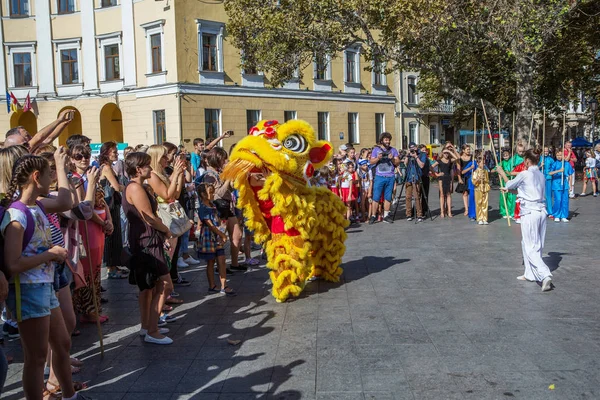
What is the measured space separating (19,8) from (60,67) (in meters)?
3.64

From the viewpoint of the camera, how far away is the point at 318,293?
24.0ft

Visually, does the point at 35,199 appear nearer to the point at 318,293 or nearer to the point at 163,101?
the point at 318,293

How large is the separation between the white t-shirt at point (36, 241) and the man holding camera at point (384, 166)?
10159 millimetres

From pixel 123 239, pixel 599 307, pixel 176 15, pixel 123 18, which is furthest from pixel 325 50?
pixel 599 307

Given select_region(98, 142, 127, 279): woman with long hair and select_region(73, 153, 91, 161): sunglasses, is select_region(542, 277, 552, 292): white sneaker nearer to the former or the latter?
select_region(73, 153, 91, 161): sunglasses

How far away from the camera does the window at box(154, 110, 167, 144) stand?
89.3 ft

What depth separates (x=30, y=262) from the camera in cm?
356

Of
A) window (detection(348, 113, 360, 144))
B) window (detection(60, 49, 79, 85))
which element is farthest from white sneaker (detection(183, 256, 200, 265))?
window (detection(348, 113, 360, 144))

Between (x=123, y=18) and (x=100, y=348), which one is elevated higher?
(x=123, y=18)

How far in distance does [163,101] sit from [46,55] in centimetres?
746

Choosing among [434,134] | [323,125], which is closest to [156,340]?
[323,125]

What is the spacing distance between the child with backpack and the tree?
53.2ft

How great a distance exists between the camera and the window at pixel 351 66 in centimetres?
3438

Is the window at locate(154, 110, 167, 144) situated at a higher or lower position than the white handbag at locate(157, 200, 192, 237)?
higher
